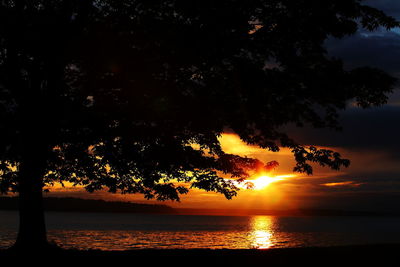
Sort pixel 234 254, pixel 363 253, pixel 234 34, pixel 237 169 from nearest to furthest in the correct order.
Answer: pixel 234 34 < pixel 234 254 < pixel 363 253 < pixel 237 169

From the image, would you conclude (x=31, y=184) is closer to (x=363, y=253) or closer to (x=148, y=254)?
(x=148, y=254)

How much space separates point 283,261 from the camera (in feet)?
49.6

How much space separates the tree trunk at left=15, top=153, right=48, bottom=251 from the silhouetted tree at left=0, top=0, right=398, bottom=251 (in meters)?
0.04

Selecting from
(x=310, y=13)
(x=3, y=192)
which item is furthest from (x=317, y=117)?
(x=3, y=192)

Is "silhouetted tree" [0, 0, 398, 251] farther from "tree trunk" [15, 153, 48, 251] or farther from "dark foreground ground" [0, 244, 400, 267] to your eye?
"dark foreground ground" [0, 244, 400, 267]

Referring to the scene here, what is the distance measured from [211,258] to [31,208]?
7.47 meters

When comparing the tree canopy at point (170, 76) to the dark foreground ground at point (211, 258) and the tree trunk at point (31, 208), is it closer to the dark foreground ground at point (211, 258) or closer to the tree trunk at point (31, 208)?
the tree trunk at point (31, 208)

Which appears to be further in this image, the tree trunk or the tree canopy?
the tree trunk

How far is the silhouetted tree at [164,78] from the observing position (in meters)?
15.3

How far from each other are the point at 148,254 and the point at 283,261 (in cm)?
444

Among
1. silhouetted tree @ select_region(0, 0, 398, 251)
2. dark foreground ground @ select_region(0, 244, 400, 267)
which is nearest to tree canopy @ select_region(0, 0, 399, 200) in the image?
silhouetted tree @ select_region(0, 0, 398, 251)

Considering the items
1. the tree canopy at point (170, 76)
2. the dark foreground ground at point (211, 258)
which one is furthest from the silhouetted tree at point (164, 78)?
the dark foreground ground at point (211, 258)

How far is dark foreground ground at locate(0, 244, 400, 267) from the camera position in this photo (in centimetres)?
1433

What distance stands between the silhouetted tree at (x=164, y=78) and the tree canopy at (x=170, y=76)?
4cm
